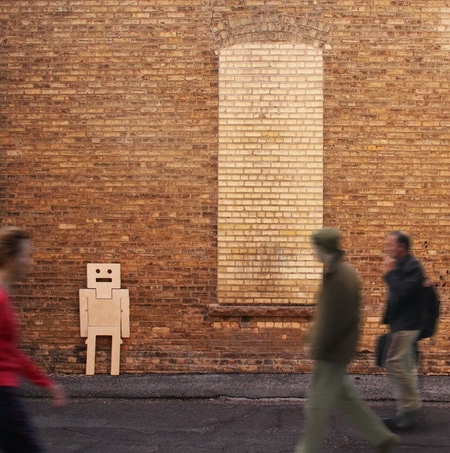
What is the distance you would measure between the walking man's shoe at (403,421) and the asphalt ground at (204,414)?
3.3 inches

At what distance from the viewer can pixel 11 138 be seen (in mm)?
8914

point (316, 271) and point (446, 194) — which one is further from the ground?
point (446, 194)

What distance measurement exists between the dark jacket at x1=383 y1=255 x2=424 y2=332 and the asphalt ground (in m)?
0.99

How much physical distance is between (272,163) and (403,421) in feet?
11.7

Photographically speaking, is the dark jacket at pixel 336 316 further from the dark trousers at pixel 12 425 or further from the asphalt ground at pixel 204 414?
the dark trousers at pixel 12 425

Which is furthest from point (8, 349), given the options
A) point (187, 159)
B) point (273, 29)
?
point (273, 29)

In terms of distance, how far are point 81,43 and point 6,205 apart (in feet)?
7.31

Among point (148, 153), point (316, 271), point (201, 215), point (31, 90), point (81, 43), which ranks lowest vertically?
point (316, 271)

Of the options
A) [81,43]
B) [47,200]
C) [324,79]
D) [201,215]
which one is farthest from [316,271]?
[81,43]

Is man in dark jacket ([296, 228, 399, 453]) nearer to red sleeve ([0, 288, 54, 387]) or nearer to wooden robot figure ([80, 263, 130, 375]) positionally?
red sleeve ([0, 288, 54, 387])

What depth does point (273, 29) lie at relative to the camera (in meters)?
8.77

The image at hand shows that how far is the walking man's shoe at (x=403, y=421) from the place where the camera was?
21.4 feet

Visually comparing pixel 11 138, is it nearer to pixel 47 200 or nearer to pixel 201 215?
pixel 47 200

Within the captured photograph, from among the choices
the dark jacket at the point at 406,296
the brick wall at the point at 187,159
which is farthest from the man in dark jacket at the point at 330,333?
the brick wall at the point at 187,159
